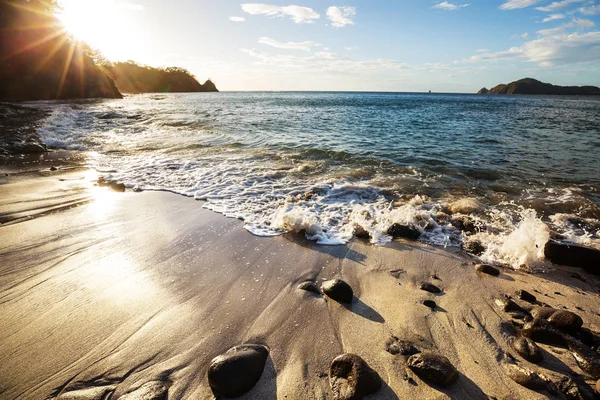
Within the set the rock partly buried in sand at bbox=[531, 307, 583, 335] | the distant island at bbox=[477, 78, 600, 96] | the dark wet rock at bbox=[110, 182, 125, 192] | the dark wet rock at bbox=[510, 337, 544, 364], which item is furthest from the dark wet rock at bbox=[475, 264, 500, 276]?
the distant island at bbox=[477, 78, 600, 96]

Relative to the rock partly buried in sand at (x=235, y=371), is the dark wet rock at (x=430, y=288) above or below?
below

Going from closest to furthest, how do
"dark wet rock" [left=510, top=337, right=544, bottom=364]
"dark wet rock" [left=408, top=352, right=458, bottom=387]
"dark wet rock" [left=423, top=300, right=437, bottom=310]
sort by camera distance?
"dark wet rock" [left=408, top=352, right=458, bottom=387] < "dark wet rock" [left=510, top=337, right=544, bottom=364] < "dark wet rock" [left=423, top=300, right=437, bottom=310]

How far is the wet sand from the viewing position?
7.29 feet

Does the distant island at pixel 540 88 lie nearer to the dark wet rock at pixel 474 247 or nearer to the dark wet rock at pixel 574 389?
the dark wet rock at pixel 474 247

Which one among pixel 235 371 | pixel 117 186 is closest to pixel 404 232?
pixel 235 371

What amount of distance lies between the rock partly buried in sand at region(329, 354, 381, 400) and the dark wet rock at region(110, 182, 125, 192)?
22.1 feet

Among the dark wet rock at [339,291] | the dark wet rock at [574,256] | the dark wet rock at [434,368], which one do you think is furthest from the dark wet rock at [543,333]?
the dark wet rock at [574,256]

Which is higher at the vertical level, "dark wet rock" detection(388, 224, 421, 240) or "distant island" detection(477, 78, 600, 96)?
"distant island" detection(477, 78, 600, 96)

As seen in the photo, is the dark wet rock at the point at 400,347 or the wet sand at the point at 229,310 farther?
the dark wet rock at the point at 400,347

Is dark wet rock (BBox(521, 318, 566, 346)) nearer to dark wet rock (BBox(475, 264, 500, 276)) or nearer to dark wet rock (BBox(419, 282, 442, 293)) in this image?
dark wet rock (BBox(419, 282, 442, 293))

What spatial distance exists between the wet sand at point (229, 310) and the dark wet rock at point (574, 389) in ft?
0.24

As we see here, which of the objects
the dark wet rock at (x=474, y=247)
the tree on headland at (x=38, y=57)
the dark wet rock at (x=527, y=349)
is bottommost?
the dark wet rock at (x=474, y=247)

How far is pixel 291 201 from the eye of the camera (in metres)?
6.32

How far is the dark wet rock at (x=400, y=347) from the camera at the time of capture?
2439mm
